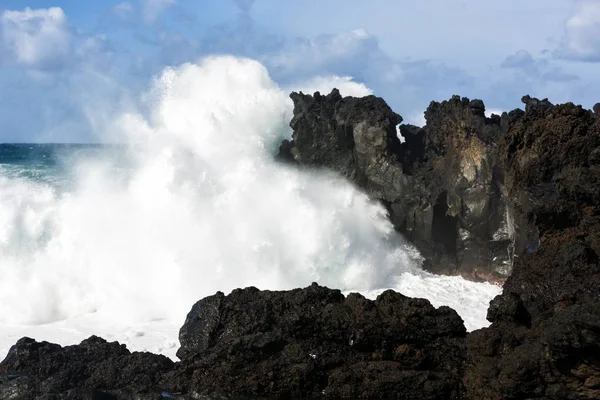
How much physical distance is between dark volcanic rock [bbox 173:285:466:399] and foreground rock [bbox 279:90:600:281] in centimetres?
460

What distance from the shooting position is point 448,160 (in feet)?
65.0

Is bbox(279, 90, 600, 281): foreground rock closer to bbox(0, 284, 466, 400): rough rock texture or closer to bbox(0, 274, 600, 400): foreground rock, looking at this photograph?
bbox(0, 274, 600, 400): foreground rock

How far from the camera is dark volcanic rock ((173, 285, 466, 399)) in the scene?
917 cm

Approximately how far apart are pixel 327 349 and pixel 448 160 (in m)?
11.4

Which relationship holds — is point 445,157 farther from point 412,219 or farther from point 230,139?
point 230,139

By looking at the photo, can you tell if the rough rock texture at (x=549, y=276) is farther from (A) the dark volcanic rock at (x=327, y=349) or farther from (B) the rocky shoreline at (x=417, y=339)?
(A) the dark volcanic rock at (x=327, y=349)

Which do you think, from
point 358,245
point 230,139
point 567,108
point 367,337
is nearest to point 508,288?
point 367,337

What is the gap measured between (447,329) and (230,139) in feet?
46.6

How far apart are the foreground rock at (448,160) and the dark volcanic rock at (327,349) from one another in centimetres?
460

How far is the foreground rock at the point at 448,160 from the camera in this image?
13906 mm

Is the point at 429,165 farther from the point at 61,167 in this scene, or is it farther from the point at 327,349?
the point at 61,167

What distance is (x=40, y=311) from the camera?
1653 cm

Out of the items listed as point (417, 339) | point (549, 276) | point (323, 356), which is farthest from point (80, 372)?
point (549, 276)

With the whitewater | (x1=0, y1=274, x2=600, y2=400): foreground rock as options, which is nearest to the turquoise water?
the whitewater
